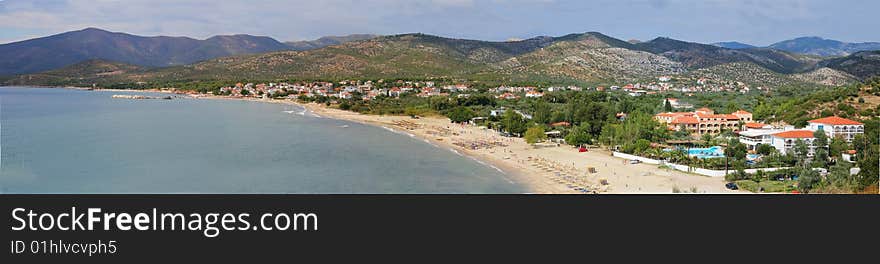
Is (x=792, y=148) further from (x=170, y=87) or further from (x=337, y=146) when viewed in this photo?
(x=170, y=87)

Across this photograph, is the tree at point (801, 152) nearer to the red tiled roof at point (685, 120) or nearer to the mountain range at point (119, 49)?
the red tiled roof at point (685, 120)

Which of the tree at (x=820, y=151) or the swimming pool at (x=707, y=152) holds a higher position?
the tree at (x=820, y=151)

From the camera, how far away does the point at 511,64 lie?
56594 millimetres

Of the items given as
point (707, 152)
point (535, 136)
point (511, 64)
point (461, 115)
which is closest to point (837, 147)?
point (707, 152)

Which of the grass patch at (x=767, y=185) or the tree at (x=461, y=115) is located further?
the tree at (x=461, y=115)

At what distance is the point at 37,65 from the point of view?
9162 centimetres

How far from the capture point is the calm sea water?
38.8 feet

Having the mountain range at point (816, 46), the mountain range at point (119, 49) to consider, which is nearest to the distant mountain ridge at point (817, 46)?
the mountain range at point (816, 46)

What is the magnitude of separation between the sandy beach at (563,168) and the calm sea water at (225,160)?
57 centimetres

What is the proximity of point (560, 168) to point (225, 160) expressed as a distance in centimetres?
705

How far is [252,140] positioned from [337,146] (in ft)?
9.14

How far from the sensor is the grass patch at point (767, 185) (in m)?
10.6

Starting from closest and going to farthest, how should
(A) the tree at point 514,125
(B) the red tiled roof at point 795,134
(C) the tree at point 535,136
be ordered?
(B) the red tiled roof at point 795,134 < (C) the tree at point 535,136 < (A) the tree at point 514,125

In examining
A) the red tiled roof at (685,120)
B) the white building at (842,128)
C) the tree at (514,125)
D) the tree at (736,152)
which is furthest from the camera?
the red tiled roof at (685,120)
